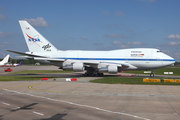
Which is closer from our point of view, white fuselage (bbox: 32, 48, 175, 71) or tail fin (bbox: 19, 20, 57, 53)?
white fuselage (bbox: 32, 48, 175, 71)

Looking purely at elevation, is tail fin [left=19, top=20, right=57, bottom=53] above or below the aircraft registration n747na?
above

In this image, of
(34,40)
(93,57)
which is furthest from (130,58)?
(34,40)

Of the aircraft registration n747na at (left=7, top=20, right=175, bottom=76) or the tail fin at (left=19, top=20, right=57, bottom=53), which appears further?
the tail fin at (left=19, top=20, right=57, bottom=53)

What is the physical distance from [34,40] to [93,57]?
A: 14.4 meters

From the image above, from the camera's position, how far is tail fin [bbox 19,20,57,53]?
1721 inches

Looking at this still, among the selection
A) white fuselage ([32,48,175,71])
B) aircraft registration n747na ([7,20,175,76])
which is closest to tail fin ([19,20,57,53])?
aircraft registration n747na ([7,20,175,76])

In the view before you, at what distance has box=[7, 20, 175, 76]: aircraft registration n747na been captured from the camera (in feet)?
133

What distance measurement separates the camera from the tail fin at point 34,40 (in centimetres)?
4372

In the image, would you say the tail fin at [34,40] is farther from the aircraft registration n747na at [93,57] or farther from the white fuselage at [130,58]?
the white fuselage at [130,58]

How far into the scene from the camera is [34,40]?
44344 millimetres

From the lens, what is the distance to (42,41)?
44.8 meters

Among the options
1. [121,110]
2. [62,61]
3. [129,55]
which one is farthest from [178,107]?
[62,61]

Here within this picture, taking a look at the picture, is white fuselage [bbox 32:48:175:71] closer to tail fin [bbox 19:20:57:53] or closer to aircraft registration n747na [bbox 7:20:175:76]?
aircraft registration n747na [bbox 7:20:175:76]

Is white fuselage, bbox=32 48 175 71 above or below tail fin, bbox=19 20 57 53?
below
